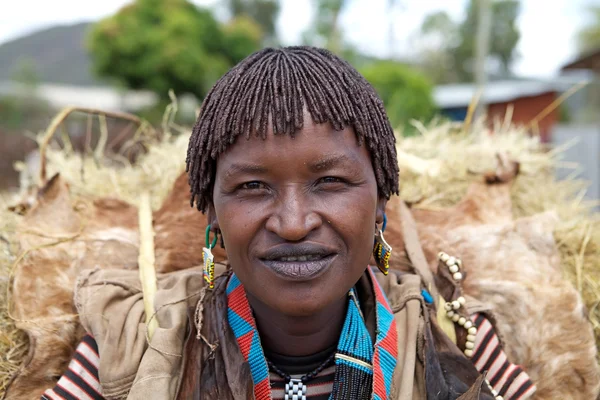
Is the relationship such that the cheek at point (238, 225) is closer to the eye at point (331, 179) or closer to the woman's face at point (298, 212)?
the woman's face at point (298, 212)

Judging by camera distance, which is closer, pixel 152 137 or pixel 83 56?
pixel 152 137

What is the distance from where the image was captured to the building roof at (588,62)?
975 cm

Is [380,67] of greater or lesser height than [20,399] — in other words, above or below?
above

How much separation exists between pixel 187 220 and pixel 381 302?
810 mm

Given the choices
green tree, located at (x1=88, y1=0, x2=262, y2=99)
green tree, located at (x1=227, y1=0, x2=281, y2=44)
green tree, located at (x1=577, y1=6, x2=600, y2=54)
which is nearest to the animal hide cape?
green tree, located at (x1=88, y1=0, x2=262, y2=99)

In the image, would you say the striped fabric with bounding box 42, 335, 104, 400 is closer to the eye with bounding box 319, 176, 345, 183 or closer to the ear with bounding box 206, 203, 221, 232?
the ear with bounding box 206, 203, 221, 232

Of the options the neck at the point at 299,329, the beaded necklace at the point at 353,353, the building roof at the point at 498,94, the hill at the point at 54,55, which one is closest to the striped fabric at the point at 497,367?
the beaded necklace at the point at 353,353

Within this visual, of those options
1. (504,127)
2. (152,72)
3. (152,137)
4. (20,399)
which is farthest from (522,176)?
(152,72)

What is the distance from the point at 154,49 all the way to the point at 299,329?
15.1m

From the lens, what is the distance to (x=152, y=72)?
15.4m

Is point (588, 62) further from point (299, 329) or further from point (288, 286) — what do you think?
point (288, 286)

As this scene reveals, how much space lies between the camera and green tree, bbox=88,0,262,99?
1523 cm

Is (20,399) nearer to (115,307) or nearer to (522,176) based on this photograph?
(115,307)

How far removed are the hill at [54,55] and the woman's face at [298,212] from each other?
151ft
